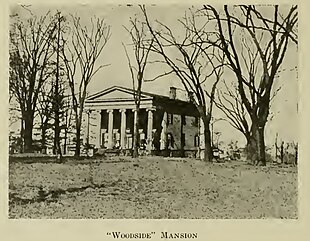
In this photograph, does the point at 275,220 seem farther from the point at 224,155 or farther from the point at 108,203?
the point at 108,203

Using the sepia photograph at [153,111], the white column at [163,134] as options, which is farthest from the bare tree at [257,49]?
the white column at [163,134]

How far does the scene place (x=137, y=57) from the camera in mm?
716

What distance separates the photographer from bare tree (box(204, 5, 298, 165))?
717mm

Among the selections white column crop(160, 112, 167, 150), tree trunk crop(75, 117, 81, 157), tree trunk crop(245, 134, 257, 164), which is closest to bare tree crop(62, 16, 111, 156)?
tree trunk crop(75, 117, 81, 157)

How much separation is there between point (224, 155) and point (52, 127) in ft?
→ 0.75

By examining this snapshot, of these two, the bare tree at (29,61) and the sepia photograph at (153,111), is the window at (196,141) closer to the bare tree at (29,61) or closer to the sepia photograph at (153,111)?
the sepia photograph at (153,111)

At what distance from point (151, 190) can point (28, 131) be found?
177 millimetres

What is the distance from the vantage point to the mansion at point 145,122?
70 cm

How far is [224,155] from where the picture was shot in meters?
0.71

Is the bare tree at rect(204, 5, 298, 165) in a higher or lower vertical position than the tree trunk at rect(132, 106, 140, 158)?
higher

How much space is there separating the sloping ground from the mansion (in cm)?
2

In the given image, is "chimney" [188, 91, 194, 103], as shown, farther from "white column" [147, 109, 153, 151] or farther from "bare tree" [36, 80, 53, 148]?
"bare tree" [36, 80, 53, 148]

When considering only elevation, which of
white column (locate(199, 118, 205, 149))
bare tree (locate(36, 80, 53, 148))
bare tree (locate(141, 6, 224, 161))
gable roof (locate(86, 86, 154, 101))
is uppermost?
bare tree (locate(141, 6, 224, 161))

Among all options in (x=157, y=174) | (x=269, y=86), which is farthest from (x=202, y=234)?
(x=269, y=86)
